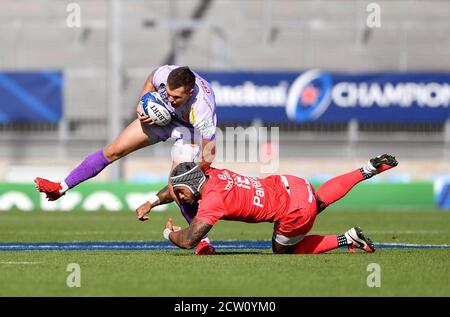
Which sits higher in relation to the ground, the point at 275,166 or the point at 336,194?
the point at 336,194

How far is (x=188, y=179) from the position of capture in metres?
10.2

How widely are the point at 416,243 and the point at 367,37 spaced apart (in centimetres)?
1840

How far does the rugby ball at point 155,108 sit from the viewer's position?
11.5 meters

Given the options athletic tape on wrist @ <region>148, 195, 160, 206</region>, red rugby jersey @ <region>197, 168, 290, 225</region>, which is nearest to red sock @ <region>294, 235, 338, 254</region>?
red rugby jersey @ <region>197, 168, 290, 225</region>

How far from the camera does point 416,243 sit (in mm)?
13047

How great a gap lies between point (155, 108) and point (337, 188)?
6.78 ft

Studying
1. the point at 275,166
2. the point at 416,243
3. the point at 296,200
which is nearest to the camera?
the point at 296,200

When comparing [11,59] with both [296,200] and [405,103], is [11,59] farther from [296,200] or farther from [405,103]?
[296,200]

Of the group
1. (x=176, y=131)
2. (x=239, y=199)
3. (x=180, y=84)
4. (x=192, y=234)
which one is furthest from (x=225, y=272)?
(x=176, y=131)

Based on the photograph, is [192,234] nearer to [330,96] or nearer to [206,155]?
[206,155]

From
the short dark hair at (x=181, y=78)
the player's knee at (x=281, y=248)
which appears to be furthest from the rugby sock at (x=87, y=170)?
the player's knee at (x=281, y=248)

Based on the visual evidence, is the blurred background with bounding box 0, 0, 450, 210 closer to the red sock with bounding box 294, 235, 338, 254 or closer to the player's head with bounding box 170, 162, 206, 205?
the red sock with bounding box 294, 235, 338, 254

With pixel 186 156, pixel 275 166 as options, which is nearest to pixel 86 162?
pixel 186 156

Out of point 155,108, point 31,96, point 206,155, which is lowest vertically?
point 31,96
